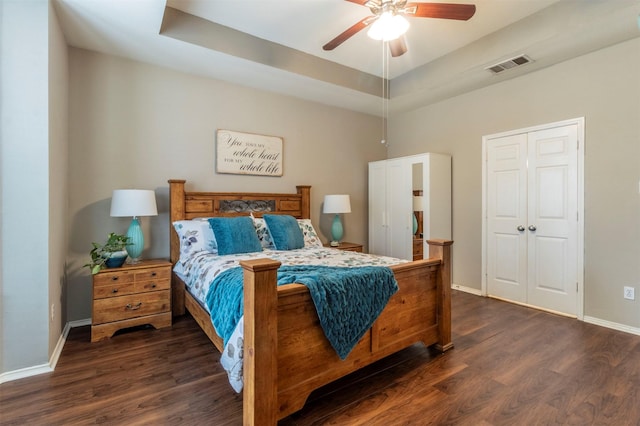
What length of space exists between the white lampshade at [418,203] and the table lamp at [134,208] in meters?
3.13

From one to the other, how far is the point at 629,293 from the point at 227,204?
4.13m

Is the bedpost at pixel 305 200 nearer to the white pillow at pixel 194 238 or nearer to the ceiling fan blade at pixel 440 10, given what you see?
the white pillow at pixel 194 238

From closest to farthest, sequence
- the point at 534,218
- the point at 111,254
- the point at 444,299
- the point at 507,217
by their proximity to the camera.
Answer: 1. the point at 444,299
2. the point at 111,254
3. the point at 534,218
4. the point at 507,217

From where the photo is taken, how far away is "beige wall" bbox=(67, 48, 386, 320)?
3066 mm

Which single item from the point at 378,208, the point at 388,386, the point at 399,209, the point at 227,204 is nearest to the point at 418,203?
the point at 399,209

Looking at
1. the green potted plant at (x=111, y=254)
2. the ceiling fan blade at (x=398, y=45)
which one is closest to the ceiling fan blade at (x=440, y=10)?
the ceiling fan blade at (x=398, y=45)

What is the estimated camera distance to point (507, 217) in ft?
12.8

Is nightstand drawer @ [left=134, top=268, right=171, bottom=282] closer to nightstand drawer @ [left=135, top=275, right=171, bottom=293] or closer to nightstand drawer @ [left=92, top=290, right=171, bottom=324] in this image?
nightstand drawer @ [left=135, top=275, right=171, bottom=293]

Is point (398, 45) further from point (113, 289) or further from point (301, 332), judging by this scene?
point (113, 289)

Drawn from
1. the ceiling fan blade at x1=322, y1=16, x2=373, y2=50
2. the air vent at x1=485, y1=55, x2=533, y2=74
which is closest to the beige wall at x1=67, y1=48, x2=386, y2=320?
the ceiling fan blade at x1=322, y1=16, x2=373, y2=50

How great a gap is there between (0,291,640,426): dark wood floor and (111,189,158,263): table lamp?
79 centimetres

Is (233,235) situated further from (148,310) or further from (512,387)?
(512,387)

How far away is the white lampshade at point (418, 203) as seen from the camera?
4.26 metres

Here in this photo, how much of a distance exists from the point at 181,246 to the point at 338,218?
85.1 inches
